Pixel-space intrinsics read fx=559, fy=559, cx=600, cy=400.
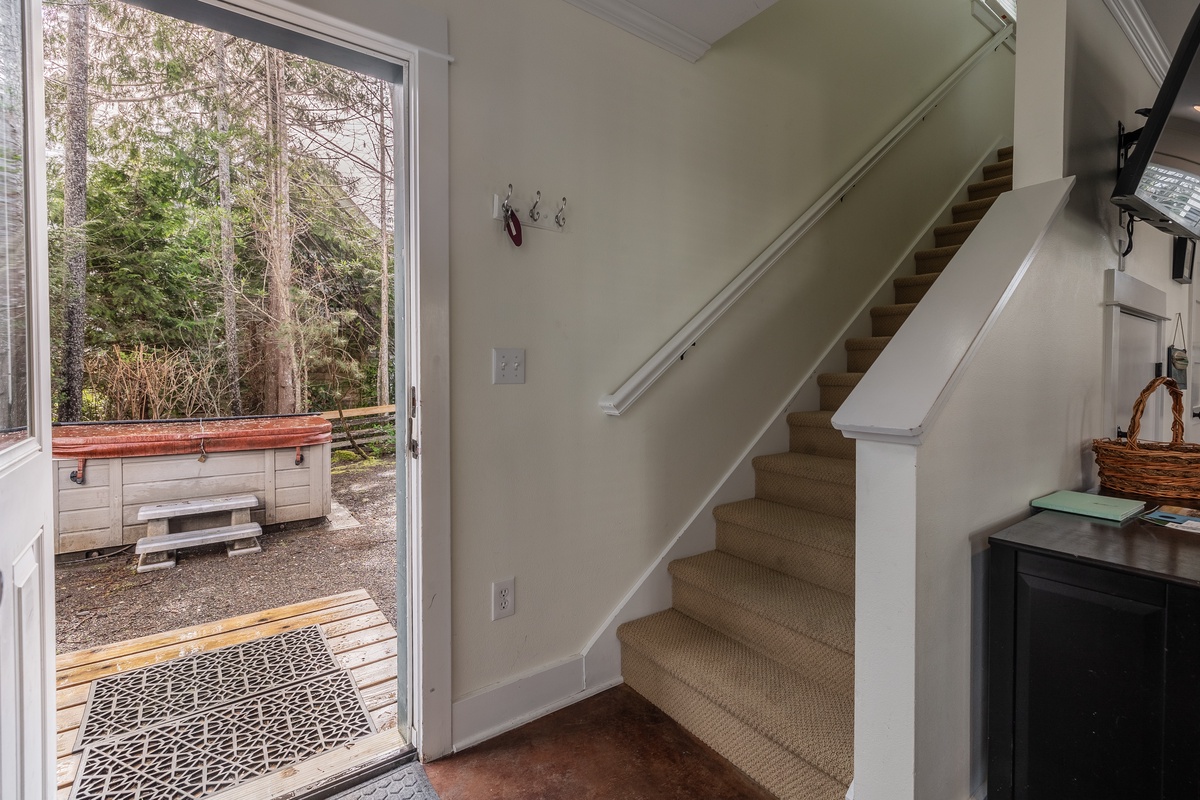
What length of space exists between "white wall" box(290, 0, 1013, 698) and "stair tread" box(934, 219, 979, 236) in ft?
3.19

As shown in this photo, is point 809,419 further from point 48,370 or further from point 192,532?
point 192,532

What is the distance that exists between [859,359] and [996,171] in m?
2.08

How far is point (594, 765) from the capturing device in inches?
58.5

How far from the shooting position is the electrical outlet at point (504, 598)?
5.37 ft

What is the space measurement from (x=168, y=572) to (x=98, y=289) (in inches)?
58.0

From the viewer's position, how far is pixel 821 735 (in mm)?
1328

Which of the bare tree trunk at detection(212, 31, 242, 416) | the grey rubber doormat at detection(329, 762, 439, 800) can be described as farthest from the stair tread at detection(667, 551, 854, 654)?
the bare tree trunk at detection(212, 31, 242, 416)

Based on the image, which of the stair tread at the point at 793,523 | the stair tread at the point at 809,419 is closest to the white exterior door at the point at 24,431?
the stair tread at the point at 793,523

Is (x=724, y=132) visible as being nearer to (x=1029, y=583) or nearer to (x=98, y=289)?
(x=1029, y=583)

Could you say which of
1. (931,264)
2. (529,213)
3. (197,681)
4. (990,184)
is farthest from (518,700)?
(990,184)

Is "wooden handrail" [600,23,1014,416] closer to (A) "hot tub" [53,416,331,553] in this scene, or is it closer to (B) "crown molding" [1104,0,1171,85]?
(B) "crown molding" [1104,0,1171,85]

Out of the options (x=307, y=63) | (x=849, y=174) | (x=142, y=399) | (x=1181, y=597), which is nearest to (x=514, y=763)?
(x=1181, y=597)

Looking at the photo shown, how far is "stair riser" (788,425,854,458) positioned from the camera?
2221mm

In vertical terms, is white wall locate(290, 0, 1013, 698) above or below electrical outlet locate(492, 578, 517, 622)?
above
